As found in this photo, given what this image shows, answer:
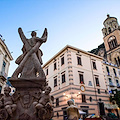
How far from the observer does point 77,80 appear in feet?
65.0

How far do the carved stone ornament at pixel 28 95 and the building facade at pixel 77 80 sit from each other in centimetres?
1399

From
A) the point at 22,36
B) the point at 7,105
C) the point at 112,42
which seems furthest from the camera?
the point at 112,42

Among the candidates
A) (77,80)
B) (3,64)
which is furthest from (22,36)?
(3,64)

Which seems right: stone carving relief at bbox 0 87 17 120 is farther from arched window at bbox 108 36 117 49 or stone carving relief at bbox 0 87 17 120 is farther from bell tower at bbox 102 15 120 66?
arched window at bbox 108 36 117 49

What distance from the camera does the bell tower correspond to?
3661 centimetres

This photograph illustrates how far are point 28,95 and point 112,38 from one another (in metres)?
40.8

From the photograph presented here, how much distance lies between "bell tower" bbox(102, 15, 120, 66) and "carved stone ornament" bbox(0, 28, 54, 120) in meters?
34.7

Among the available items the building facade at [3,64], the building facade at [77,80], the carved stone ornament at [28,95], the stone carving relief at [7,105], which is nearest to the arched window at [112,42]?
the building facade at [77,80]

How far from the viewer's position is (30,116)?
3.89 metres

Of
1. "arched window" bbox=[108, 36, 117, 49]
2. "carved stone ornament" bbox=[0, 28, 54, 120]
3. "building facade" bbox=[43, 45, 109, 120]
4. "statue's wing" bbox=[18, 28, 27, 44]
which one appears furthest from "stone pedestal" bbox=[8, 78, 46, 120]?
"arched window" bbox=[108, 36, 117, 49]

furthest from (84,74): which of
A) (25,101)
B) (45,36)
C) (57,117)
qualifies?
(25,101)

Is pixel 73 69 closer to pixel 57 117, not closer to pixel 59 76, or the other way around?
pixel 59 76

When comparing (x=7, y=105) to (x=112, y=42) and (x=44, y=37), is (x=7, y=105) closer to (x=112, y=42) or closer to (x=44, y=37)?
(x=44, y=37)

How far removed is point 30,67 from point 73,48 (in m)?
17.8
